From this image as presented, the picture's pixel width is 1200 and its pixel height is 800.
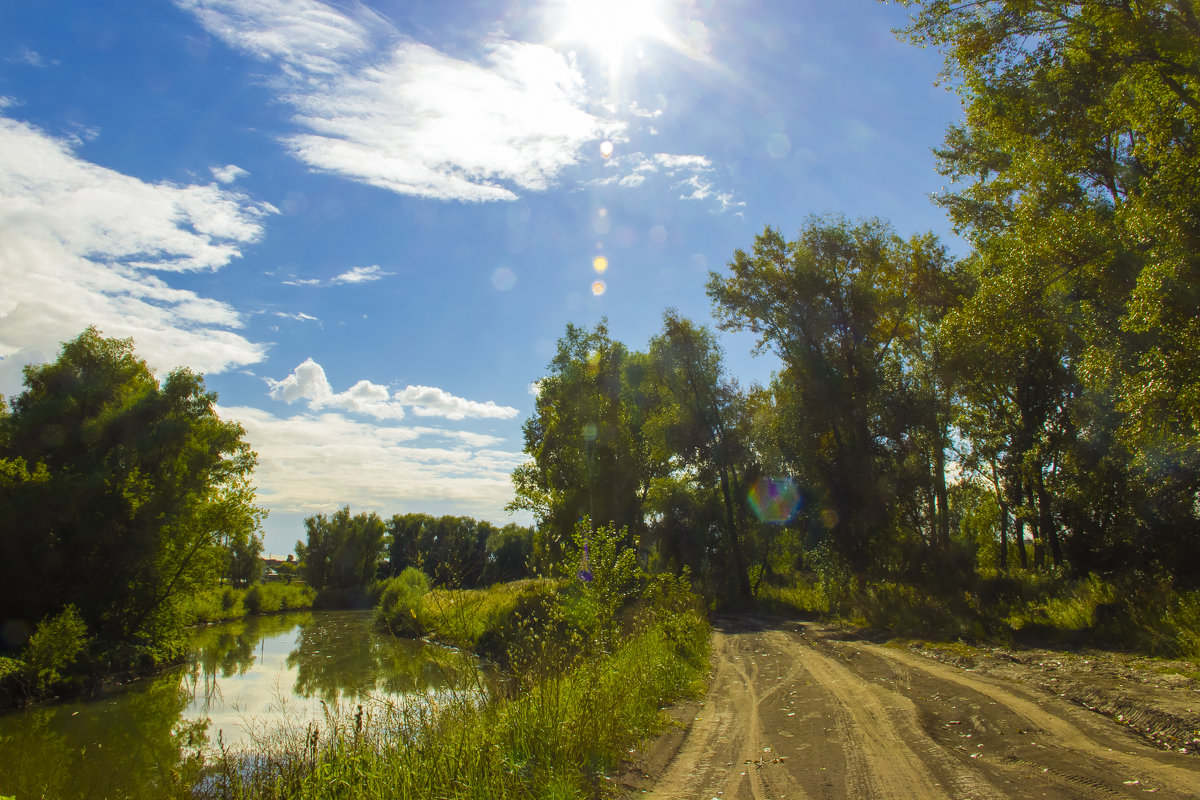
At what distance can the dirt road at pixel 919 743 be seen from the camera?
5.52 meters

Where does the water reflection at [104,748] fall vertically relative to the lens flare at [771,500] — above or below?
below

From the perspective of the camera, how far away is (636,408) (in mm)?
37000

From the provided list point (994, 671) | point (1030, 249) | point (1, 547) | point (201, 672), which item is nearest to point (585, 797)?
point (994, 671)

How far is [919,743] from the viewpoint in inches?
271

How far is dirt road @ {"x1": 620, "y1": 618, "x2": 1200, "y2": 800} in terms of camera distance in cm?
552

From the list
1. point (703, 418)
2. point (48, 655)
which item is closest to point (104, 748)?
point (48, 655)

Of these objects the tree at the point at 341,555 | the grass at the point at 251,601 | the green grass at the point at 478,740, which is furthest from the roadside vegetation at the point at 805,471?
the tree at the point at 341,555

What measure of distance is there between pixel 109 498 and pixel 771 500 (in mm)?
31710

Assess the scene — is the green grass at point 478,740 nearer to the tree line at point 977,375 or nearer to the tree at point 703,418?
the tree line at point 977,375

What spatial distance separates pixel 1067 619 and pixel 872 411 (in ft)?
37.6

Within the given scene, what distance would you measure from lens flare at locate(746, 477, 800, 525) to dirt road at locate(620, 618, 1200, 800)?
22.1 meters

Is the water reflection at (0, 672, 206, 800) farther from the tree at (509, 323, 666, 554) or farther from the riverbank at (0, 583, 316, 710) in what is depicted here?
the tree at (509, 323, 666, 554)

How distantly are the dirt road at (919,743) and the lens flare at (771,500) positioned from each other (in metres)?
22.1

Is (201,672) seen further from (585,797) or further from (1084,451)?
(1084,451)
